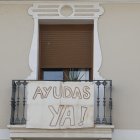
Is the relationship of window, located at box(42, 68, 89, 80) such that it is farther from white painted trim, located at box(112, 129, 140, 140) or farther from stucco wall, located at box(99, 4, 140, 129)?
white painted trim, located at box(112, 129, 140, 140)

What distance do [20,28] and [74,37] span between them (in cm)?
120

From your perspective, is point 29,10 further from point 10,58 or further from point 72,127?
point 72,127

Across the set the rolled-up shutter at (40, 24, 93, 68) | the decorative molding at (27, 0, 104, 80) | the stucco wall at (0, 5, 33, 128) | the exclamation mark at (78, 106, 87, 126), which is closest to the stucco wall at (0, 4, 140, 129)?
the stucco wall at (0, 5, 33, 128)

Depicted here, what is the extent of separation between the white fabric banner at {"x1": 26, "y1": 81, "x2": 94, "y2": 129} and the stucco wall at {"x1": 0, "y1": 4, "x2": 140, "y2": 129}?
0.60m

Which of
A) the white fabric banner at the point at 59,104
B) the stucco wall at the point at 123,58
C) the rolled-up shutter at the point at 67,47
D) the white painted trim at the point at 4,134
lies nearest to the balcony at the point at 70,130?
the white fabric banner at the point at 59,104

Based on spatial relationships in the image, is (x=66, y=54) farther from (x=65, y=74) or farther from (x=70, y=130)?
(x=70, y=130)

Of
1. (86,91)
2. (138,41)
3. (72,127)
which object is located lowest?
(72,127)

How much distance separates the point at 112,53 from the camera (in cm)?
1255

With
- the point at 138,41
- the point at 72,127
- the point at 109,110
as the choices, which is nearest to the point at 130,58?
the point at 138,41

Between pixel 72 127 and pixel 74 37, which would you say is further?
pixel 74 37

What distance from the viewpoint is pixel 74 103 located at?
1191cm

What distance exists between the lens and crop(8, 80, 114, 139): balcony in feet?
38.3

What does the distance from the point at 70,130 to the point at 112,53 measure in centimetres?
197

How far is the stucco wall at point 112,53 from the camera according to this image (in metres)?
12.2
